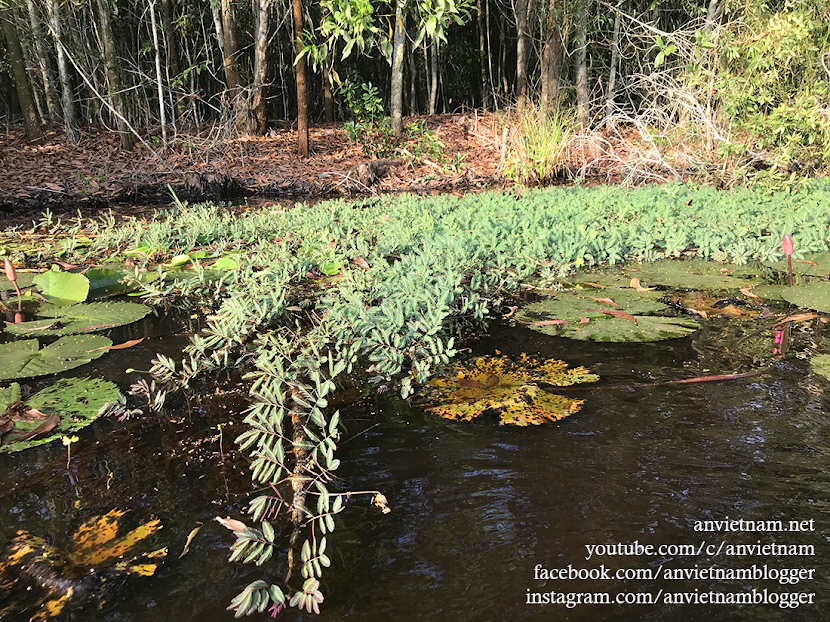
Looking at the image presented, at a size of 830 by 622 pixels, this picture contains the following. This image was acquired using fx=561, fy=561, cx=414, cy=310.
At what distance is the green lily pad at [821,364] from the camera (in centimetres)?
207

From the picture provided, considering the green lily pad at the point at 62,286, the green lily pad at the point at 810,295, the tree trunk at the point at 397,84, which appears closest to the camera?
the green lily pad at the point at 810,295

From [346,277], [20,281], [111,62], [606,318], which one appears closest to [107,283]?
[20,281]

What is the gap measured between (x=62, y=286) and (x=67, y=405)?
150 centimetres

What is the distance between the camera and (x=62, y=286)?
3.22 m

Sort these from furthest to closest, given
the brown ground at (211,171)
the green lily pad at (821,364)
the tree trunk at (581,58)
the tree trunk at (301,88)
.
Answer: the tree trunk at (581,58)
the tree trunk at (301,88)
the brown ground at (211,171)
the green lily pad at (821,364)

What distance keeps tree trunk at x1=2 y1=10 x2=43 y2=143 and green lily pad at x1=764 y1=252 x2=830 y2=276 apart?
502 inches

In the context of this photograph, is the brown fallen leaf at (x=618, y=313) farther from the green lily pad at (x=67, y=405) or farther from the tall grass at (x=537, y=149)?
the tall grass at (x=537, y=149)

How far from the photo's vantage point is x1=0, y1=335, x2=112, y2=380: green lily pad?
231cm

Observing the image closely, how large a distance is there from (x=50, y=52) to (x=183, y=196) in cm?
921

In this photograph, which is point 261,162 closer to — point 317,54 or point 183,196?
point 183,196

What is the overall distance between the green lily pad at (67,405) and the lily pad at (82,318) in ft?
2.21

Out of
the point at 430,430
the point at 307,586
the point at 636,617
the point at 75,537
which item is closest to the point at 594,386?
the point at 430,430

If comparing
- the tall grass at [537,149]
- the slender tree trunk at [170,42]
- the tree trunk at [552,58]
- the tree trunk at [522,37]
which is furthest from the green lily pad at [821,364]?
the slender tree trunk at [170,42]

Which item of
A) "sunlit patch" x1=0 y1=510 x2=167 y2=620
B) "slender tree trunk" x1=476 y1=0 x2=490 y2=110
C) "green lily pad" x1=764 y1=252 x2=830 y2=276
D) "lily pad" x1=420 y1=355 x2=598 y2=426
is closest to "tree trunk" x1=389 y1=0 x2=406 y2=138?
"slender tree trunk" x1=476 y1=0 x2=490 y2=110
